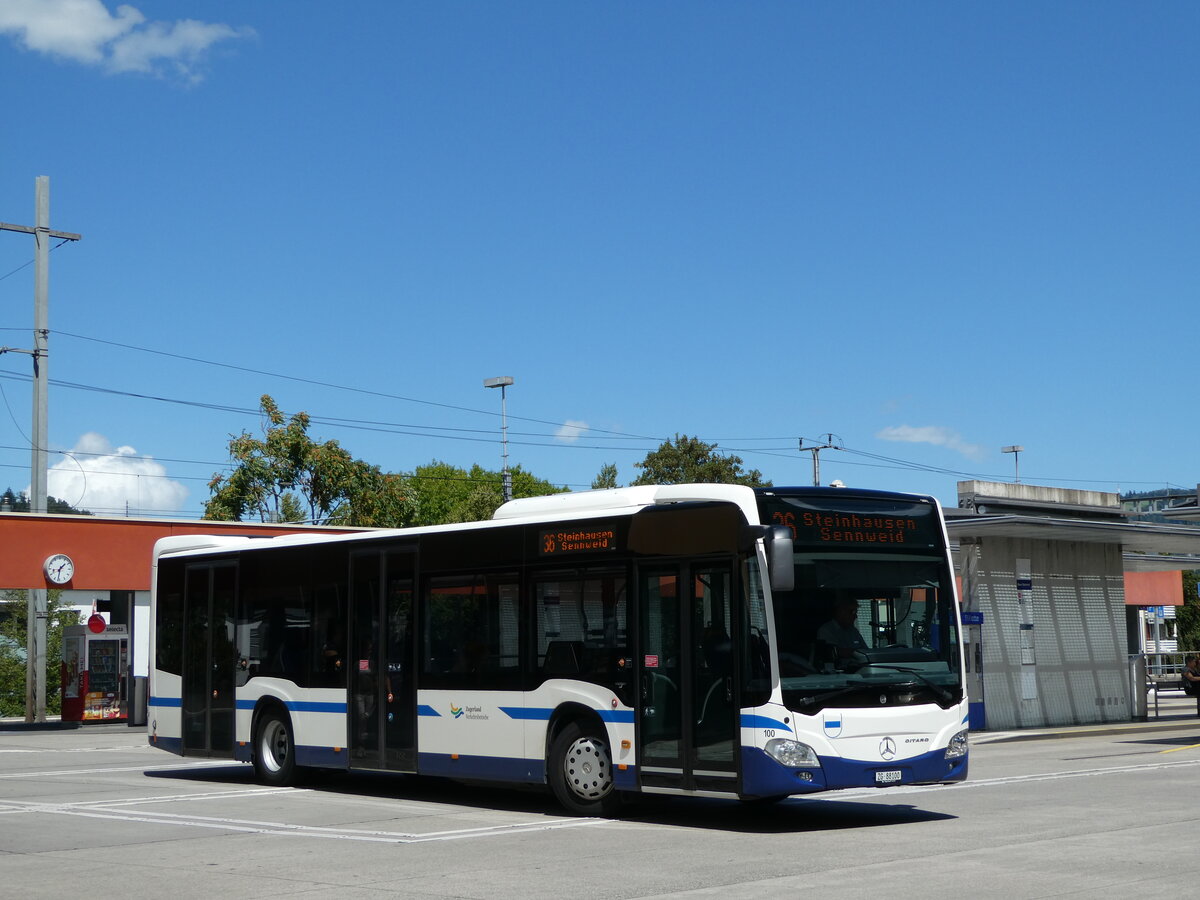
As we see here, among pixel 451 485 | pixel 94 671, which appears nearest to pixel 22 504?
pixel 451 485

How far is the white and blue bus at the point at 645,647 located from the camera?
41.8 ft

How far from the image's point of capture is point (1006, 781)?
17.5 m

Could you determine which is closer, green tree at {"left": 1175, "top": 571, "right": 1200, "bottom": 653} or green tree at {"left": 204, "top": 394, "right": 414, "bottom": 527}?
green tree at {"left": 204, "top": 394, "right": 414, "bottom": 527}

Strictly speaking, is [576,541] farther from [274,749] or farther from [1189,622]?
[1189,622]

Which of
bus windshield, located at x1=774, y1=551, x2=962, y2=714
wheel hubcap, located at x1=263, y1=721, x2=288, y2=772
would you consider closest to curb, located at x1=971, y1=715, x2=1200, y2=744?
wheel hubcap, located at x1=263, y1=721, x2=288, y2=772

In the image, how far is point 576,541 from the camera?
1451cm

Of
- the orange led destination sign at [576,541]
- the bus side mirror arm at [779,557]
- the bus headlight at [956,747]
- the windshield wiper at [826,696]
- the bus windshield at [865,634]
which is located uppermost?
the orange led destination sign at [576,541]

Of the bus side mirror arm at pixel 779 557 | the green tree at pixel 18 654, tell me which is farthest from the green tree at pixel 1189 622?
the bus side mirror arm at pixel 779 557

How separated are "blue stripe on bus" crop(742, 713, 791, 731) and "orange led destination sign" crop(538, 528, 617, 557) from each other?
2.22m

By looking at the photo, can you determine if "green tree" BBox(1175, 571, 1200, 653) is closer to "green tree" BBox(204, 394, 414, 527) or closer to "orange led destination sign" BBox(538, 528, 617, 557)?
"green tree" BBox(204, 394, 414, 527)

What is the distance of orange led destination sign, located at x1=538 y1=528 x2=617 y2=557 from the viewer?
14.2 meters

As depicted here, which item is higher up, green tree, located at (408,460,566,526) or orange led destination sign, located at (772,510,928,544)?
green tree, located at (408,460,566,526)

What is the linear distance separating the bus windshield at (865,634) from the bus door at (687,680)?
0.59m

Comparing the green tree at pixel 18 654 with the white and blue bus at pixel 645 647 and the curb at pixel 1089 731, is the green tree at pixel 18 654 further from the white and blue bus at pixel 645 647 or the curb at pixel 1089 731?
the white and blue bus at pixel 645 647
